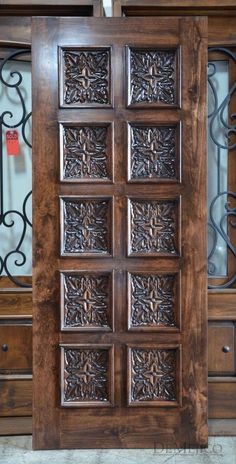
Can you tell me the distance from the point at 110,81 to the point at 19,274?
90 cm

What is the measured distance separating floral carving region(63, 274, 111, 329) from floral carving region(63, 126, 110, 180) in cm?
40

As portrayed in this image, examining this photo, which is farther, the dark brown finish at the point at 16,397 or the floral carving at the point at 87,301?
the dark brown finish at the point at 16,397

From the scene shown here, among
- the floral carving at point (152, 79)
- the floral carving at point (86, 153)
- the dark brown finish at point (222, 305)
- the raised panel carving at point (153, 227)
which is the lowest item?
the dark brown finish at point (222, 305)

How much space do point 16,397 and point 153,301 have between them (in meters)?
0.75

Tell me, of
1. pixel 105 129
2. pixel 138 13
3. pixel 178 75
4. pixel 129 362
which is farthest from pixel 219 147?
pixel 129 362

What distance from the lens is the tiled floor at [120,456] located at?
174cm

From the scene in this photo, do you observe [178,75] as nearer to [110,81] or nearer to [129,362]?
[110,81]

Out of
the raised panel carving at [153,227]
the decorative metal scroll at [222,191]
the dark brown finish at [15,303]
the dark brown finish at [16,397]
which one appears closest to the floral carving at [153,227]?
the raised panel carving at [153,227]

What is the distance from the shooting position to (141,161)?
1.80m

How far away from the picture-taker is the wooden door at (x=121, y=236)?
5.80 ft

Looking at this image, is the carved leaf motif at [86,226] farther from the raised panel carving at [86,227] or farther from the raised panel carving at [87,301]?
the raised panel carving at [87,301]

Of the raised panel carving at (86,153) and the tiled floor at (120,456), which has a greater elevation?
the raised panel carving at (86,153)

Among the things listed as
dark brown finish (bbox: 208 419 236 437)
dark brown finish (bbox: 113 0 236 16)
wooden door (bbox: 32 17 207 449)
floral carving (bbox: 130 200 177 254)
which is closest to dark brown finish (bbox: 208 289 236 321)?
wooden door (bbox: 32 17 207 449)

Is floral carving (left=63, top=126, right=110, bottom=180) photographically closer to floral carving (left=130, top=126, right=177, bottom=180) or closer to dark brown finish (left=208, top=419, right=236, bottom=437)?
floral carving (left=130, top=126, right=177, bottom=180)
